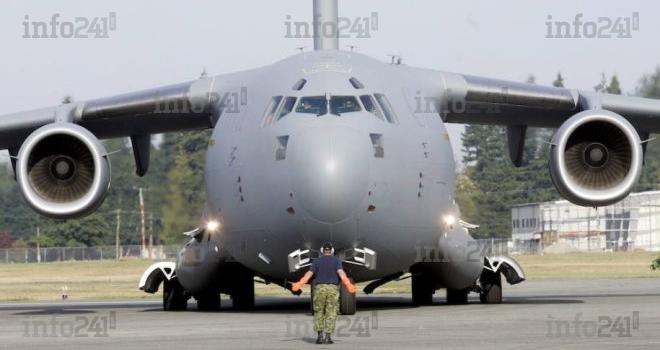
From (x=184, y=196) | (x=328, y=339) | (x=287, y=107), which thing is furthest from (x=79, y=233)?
(x=328, y=339)

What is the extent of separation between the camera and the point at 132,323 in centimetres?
1834

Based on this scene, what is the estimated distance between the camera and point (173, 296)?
2195 cm

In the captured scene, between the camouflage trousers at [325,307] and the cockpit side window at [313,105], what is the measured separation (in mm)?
3368

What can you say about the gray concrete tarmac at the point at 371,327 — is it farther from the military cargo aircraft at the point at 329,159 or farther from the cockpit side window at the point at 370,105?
the cockpit side window at the point at 370,105

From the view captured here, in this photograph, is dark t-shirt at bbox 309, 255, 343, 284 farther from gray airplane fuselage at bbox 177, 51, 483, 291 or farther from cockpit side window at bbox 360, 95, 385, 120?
cockpit side window at bbox 360, 95, 385, 120

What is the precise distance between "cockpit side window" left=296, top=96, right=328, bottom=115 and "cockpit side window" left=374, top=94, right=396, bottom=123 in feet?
2.79

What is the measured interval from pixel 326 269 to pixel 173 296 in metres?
7.01

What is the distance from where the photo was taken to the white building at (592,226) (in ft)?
248

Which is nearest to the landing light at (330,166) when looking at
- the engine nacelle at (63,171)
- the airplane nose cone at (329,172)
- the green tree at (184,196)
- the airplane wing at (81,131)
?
the airplane nose cone at (329,172)

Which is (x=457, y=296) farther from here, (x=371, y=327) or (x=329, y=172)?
(x=371, y=327)

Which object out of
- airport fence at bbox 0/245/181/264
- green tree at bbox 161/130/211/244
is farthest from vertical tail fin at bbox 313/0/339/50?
airport fence at bbox 0/245/181/264

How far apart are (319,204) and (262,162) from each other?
1171mm

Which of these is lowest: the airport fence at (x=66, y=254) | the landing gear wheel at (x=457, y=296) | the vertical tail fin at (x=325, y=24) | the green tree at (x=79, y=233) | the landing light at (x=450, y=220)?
the landing gear wheel at (x=457, y=296)

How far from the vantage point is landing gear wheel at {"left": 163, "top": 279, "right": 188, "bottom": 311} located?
21969mm
